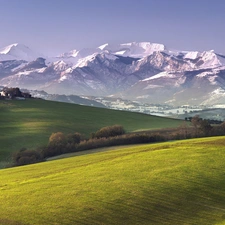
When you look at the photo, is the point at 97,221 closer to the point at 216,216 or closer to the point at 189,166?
the point at 216,216

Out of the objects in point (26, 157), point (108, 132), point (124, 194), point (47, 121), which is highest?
point (47, 121)

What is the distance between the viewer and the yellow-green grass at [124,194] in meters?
30.9

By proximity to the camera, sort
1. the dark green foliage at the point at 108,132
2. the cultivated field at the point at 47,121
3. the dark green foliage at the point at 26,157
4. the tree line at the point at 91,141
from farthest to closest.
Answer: the cultivated field at the point at 47,121, the dark green foliage at the point at 108,132, the tree line at the point at 91,141, the dark green foliage at the point at 26,157

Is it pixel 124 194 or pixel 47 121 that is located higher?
pixel 47 121

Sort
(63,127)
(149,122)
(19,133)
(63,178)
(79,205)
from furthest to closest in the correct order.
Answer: (149,122), (63,127), (19,133), (63,178), (79,205)

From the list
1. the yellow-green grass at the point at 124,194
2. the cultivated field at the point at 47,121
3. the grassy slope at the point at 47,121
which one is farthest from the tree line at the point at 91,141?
the yellow-green grass at the point at 124,194

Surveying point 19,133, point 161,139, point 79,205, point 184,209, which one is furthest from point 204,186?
point 19,133

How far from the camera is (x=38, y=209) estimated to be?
105 ft

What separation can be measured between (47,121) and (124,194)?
4457 inches

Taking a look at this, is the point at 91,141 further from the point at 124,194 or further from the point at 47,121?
the point at 47,121

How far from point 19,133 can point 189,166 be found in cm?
8038

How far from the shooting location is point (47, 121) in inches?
5743

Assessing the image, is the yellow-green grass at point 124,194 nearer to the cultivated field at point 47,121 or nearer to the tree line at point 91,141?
the tree line at point 91,141

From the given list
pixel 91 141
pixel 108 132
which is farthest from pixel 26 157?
pixel 108 132
